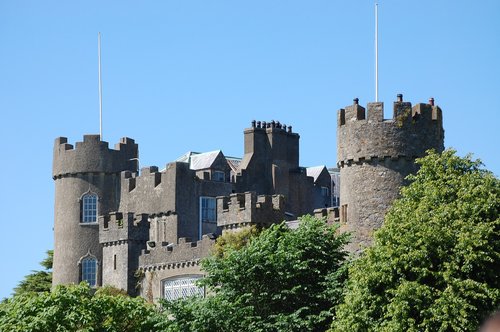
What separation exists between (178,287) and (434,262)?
2602 centimetres

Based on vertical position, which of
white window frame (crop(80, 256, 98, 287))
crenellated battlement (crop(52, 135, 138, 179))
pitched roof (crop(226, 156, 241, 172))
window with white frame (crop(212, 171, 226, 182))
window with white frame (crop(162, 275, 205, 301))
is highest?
pitched roof (crop(226, 156, 241, 172))

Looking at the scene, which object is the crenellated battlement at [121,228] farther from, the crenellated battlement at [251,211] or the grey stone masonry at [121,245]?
the crenellated battlement at [251,211]

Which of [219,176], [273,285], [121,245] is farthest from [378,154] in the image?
[219,176]

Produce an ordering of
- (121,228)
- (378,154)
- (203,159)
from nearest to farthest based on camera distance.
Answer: (378,154), (121,228), (203,159)

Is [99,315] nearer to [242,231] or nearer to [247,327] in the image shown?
[247,327]

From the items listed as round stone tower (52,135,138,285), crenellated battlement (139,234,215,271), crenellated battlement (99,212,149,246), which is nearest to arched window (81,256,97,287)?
round stone tower (52,135,138,285)

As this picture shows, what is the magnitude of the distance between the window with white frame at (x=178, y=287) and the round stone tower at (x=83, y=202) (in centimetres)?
623

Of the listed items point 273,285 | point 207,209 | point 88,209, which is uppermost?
point 88,209

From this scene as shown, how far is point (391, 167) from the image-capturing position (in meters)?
45.6

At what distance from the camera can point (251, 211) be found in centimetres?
5772

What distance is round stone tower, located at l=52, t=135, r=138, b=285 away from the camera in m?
67.1

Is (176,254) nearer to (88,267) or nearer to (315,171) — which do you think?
(88,267)

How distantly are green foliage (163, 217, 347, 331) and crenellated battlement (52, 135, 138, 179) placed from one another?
23.0m

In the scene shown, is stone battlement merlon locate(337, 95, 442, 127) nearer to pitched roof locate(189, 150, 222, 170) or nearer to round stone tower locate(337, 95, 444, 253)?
round stone tower locate(337, 95, 444, 253)
